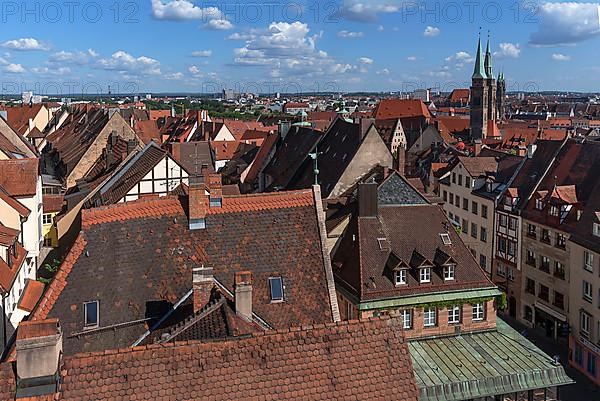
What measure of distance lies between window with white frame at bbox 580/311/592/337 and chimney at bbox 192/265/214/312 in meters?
28.1

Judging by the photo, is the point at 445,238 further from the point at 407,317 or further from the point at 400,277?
the point at 407,317

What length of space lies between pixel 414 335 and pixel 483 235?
24.3m

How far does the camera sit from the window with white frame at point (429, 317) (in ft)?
94.8

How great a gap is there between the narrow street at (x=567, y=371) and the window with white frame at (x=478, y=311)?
851cm

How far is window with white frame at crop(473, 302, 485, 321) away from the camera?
2952cm

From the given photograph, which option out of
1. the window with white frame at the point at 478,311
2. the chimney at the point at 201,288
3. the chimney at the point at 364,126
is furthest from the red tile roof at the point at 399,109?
the chimney at the point at 201,288

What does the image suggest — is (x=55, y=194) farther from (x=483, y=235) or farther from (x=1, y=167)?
(x=483, y=235)

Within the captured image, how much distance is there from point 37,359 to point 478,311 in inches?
874

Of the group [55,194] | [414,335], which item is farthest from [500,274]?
[55,194]

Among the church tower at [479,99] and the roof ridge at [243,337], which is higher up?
the church tower at [479,99]

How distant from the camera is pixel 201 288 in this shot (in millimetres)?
18000

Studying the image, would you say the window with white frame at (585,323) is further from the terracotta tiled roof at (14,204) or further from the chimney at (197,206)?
the terracotta tiled roof at (14,204)

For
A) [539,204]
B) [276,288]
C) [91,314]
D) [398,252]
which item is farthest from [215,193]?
[539,204]

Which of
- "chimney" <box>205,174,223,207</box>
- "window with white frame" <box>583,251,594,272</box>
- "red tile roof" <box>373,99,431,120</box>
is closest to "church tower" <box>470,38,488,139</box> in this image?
"red tile roof" <box>373,99,431,120</box>
